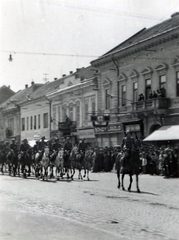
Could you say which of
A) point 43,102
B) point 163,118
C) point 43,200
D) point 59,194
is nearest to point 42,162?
point 59,194

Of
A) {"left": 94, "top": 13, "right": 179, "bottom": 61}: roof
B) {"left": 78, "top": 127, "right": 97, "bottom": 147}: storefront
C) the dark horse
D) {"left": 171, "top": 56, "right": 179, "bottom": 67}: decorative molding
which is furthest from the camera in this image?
{"left": 78, "top": 127, "right": 97, "bottom": 147}: storefront

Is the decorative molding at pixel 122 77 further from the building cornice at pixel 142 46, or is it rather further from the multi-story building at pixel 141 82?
the building cornice at pixel 142 46

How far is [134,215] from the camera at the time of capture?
10.6m

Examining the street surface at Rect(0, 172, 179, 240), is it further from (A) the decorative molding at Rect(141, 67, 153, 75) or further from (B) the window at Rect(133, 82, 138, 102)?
(B) the window at Rect(133, 82, 138, 102)

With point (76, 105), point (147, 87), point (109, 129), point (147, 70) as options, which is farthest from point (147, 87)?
point (76, 105)

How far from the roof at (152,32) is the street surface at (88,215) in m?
18.9

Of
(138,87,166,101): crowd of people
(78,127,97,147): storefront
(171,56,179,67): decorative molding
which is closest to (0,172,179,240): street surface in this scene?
(171,56,179,67): decorative molding

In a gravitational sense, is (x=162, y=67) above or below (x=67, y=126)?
above

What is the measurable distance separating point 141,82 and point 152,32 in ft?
14.2

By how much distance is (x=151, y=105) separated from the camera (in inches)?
1287

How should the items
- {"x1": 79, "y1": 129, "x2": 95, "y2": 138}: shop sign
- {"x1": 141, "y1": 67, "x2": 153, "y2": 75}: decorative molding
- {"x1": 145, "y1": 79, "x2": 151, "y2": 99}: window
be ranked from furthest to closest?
1. {"x1": 79, "y1": 129, "x2": 95, "y2": 138}: shop sign
2. {"x1": 145, "y1": 79, "x2": 151, "y2": 99}: window
3. {"x1": 141, "y1": 67, "x2": 153, "y2": 75}: decorative molding

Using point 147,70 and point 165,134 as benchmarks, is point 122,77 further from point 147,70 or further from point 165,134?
point 165,134

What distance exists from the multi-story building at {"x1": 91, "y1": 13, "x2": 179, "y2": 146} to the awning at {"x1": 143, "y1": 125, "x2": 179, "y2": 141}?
67 cm

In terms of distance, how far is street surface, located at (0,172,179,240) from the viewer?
27.2 ft
